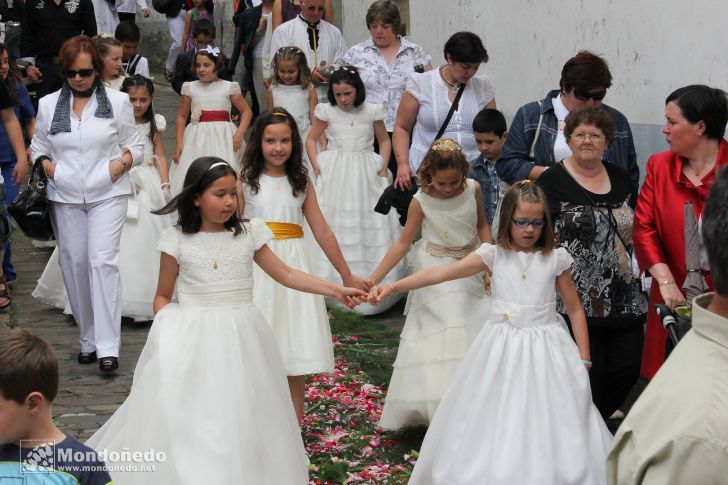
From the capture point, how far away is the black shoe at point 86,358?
27.4ft

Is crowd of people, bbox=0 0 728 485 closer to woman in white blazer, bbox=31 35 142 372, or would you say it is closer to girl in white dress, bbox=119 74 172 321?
woman in white blazer, bbox=31 35 142 372

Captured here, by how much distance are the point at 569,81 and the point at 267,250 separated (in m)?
2.07

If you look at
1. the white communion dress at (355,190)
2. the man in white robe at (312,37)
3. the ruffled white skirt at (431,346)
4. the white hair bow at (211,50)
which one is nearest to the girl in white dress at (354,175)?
the white communion dress at (355,190)

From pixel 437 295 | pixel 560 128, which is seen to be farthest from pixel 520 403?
pixel 560 128

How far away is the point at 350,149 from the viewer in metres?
10.4

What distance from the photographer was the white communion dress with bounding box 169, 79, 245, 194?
12258mm

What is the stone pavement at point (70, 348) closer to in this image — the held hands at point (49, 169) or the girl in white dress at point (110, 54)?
the held hands at point (49, 169)

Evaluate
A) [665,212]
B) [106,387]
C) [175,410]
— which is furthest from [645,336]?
[106,387]

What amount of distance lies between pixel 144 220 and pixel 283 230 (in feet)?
11.4

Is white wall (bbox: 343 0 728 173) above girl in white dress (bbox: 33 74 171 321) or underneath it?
above

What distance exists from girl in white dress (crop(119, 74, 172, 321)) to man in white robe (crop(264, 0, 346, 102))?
195 cm

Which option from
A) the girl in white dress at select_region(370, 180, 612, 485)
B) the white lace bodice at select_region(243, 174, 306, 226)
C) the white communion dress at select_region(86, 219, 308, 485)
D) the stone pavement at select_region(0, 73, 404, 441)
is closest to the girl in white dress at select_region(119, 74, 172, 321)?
the stone pavement at select_region(0, 73, 404, 441)

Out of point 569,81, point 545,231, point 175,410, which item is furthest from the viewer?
point 569,81

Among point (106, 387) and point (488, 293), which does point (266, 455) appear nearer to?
point (488, 293)
